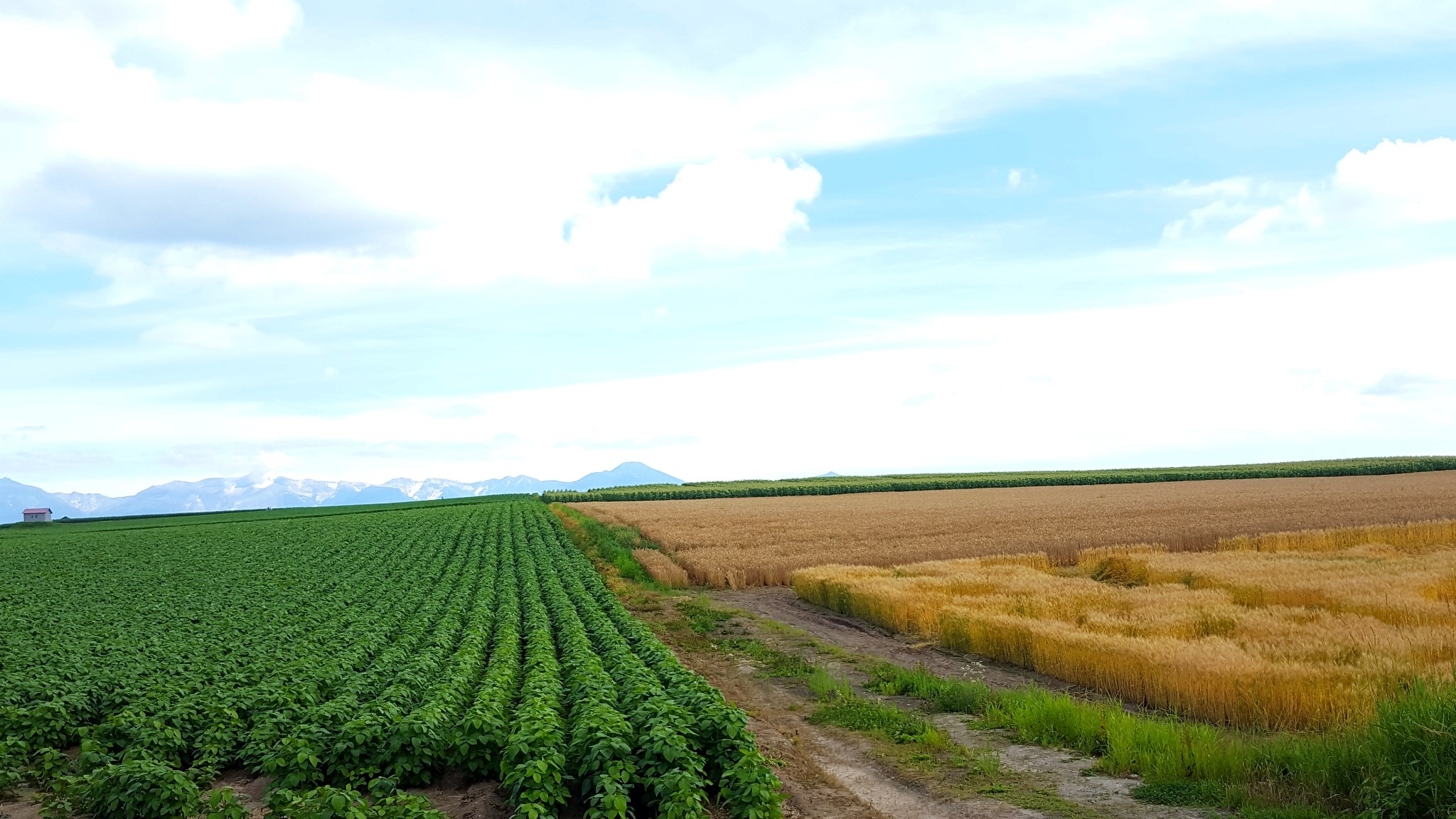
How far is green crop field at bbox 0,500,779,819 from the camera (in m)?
10.2

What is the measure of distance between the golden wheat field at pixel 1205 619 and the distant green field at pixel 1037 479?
71.7 metres

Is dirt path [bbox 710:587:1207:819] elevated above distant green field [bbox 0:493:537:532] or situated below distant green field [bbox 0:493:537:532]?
below

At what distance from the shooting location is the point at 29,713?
13.8 metres

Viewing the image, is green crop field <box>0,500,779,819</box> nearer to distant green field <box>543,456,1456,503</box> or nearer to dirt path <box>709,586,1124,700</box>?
dirt path <box>709,586,1124,700</box>

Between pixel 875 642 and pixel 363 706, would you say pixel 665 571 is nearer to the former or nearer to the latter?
pixel 875 642

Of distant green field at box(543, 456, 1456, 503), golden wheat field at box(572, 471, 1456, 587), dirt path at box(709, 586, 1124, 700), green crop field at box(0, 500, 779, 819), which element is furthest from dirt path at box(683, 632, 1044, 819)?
distant green field at box(543, 456, 1456, 503)

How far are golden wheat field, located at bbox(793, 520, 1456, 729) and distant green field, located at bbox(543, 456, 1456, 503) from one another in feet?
235

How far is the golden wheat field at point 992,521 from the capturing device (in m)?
35.4

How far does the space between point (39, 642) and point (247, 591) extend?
31.1 ft

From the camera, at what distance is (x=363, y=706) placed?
13055mm

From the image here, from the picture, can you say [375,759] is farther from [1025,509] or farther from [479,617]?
[1025,509]

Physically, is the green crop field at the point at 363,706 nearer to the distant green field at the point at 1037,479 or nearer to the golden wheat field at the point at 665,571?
the golden wheat field at the point at 665,571

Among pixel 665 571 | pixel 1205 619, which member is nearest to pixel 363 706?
pixel 1205 619

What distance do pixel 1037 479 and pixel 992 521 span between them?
219ft
